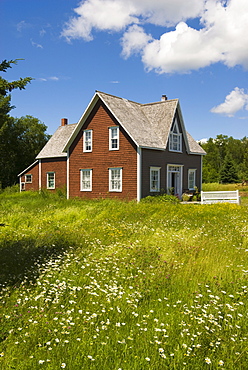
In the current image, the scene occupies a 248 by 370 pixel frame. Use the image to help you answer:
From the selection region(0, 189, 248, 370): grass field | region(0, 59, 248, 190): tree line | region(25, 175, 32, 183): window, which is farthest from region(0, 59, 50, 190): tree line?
region(0, 189, 248, 370): grass field

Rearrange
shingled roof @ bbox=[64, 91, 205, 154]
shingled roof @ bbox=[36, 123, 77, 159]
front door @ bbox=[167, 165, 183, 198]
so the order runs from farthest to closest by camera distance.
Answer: shingled roof @ bbox=[36, 123, 77, 159] → front door @ bbox=[167, 165, 183, 198] → shingled roof @ bbox=[64, 91, 205, 154]

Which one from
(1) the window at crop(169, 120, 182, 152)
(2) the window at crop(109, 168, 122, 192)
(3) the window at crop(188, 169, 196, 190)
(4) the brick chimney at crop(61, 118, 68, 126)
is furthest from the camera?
(4) the brick chimney at crop(61, 118, 68, 126)

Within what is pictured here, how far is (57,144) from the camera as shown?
123 ft

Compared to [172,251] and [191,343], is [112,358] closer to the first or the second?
[191,343]

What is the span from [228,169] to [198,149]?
35055 millimetres

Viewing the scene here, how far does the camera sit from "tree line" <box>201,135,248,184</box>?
67.4 metres

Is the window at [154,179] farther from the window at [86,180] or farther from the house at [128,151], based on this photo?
the window at [86,180]

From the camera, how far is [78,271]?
895 centimetres

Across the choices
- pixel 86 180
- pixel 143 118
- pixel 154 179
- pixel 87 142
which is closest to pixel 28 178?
pixel 86 180

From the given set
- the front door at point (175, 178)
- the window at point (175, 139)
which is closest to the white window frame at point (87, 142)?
the window at point (175, 139)

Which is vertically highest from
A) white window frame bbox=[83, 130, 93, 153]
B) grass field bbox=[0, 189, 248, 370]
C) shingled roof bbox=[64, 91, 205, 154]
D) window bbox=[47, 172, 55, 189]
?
shingled roof bbox=[64, 91, 205, 154]

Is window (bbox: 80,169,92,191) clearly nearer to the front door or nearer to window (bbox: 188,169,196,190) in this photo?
the front door

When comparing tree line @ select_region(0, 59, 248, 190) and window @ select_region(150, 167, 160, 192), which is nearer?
window @ select_region(150, 167, 160, 192)

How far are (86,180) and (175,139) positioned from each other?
8534 mm
